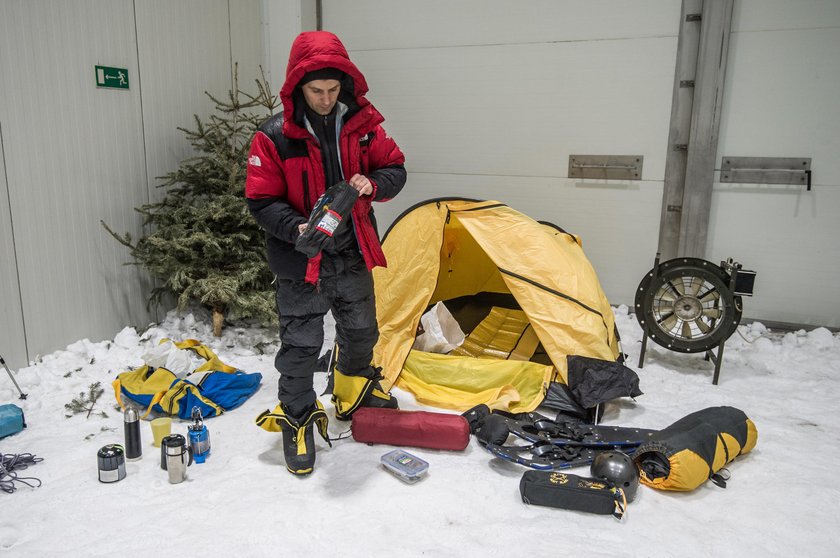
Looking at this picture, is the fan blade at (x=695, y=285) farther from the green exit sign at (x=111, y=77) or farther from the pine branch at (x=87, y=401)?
the green exit sign at (x=111, y=77)

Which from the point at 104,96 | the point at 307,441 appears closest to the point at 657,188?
the point at 307,441

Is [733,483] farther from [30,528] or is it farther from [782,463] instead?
[30,528]

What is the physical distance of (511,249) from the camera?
3.72 meters

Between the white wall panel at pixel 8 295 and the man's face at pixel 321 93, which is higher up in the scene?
the man's face at pixel 321 93

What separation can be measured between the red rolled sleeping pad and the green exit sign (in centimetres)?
275

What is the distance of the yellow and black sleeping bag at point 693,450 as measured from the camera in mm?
2564

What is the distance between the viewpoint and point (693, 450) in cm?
260

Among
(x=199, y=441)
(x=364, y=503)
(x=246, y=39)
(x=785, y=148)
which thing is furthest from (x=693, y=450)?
(x=246, y=39)

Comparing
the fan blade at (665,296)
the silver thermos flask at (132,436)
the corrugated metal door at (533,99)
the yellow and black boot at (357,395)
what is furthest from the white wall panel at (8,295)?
the fan blade at (665,296)

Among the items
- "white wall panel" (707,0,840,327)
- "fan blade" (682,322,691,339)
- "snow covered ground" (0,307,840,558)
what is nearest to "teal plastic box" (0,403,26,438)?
"snow covered ground" (0,307,840,558)

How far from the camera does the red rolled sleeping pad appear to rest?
9.61 feet

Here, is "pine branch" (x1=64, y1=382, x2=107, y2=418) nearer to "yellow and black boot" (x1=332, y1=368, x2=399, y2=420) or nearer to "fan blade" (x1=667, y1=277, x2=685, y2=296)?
"yellow and black boot" (x1=332, y1=368, x2=399, y2=420)

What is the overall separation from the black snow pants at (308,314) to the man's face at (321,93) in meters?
0.67

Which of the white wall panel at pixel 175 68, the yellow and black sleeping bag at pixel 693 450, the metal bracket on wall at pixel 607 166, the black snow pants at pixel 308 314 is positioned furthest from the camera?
the metal bracket on wall at pixel 607 166
